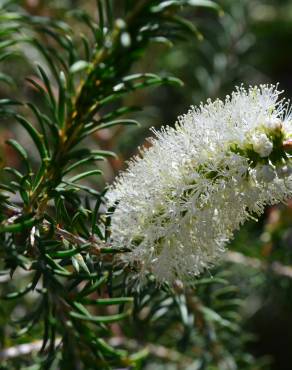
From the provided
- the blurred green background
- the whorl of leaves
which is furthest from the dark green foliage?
the blurred green background

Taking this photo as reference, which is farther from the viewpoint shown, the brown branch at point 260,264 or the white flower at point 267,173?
the brown branch at point 260,264

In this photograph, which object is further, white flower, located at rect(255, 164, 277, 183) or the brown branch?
the brown branch

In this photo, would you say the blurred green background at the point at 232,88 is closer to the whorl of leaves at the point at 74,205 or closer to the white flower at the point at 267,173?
the whorl of leaves at the point at 74,205

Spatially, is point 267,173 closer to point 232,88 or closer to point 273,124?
point 273,124

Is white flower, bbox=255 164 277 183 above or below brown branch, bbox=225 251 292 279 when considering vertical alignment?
above

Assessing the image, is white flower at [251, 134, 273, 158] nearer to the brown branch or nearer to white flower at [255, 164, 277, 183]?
white flower at [255, 164, 277, 183]

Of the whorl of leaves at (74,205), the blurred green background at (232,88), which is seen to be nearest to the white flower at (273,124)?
the whorl of leaves at (74,205)

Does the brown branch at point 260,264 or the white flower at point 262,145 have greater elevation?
the white flower at point 262,145
